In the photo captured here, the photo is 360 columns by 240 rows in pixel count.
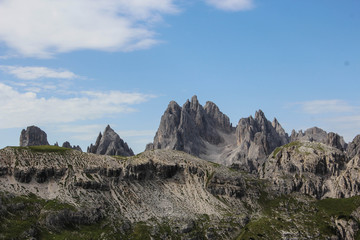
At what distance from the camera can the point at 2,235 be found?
178 metres

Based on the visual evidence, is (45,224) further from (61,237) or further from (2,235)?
(2,235)

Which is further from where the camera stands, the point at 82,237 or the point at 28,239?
the point at 82,237

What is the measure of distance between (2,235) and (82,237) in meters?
34.8

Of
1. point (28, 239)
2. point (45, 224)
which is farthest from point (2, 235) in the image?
point (45, 224)

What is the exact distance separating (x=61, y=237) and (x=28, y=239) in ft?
53.0

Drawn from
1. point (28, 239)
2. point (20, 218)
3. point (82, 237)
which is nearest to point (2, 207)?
point (20, 218)

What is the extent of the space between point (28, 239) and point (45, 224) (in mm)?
18036

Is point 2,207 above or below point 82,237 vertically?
above

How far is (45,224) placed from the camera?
199375mm

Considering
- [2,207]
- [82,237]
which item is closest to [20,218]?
[2,207]

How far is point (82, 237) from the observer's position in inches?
7859

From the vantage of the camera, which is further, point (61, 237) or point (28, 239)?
point (61, 237)

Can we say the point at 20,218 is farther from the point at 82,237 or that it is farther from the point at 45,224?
the point at 82,237

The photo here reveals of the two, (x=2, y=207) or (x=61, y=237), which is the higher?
(x=2, y=207)
